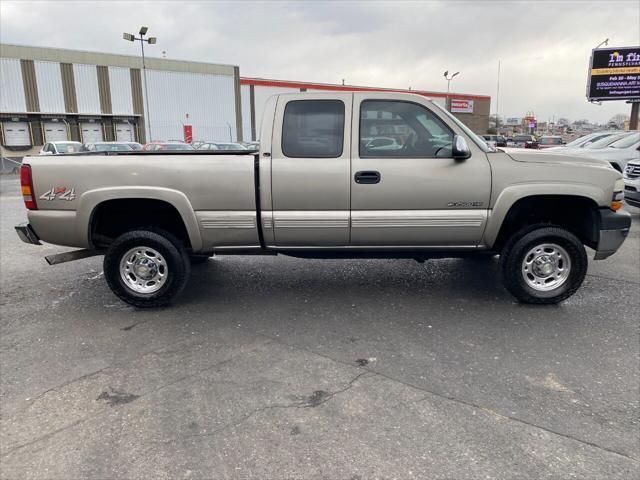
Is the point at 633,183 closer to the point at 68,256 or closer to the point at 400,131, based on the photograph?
the point at 400,131

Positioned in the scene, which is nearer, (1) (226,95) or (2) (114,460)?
(2) (114,460)

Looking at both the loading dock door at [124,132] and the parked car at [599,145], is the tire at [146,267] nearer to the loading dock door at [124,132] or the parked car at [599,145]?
the parked car at [599,145]

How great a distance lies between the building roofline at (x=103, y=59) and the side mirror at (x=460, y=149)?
41.7 metres

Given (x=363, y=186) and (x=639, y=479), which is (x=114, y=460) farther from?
(x=363, y=186)

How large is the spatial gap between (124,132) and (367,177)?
41.3 m

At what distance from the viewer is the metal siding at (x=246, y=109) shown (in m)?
46.9

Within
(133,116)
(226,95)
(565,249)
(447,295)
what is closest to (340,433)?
(447,295)

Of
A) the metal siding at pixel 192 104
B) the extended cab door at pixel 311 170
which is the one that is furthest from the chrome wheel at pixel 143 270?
the metal siding at pixel 192 104

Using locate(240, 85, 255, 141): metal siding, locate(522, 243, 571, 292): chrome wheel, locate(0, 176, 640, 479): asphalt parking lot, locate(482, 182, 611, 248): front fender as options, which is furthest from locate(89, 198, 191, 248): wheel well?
locate(240, 85, 255, 141): metal siding

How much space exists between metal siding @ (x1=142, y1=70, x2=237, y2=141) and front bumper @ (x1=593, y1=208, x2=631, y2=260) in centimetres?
3789

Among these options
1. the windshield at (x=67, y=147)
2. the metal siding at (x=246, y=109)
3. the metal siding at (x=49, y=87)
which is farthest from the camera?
the metal siding at (x=246, y=109)

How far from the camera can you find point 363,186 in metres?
4.60

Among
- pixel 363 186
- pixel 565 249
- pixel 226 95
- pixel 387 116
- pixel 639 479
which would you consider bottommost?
pixel 639 479

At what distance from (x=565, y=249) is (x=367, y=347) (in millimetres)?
2308
